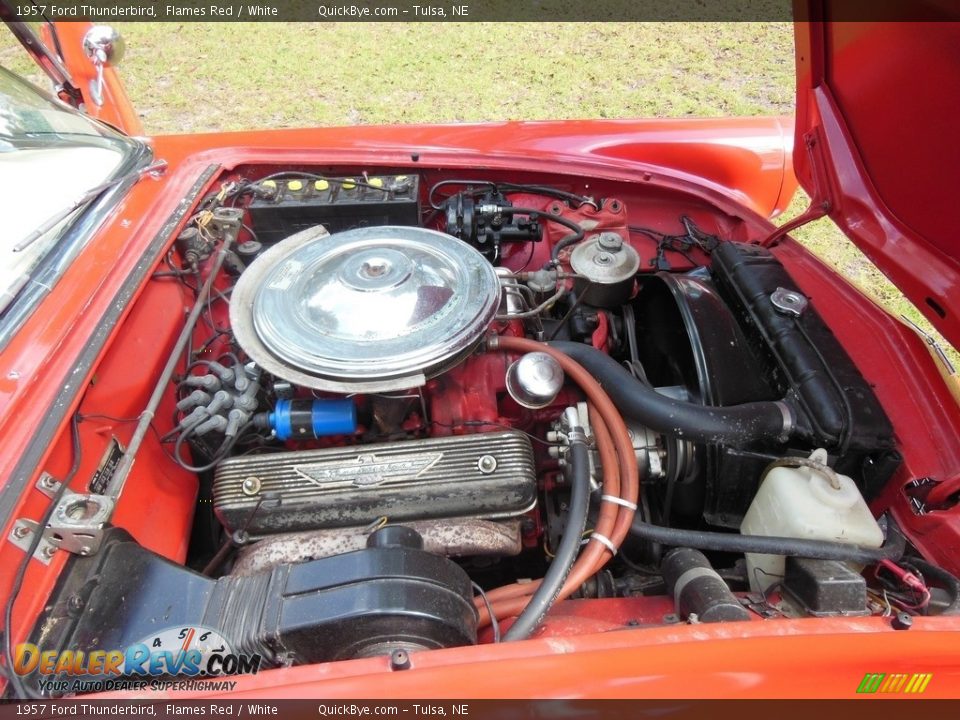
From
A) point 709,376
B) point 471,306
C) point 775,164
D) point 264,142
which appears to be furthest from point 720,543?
point 264,142

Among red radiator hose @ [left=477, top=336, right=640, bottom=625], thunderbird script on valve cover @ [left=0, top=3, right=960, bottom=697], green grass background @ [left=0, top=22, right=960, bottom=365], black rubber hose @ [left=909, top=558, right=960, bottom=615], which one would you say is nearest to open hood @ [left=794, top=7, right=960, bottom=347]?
thunderbird script on valve cover @ [left=0, top=3, right=960, bottom=697]

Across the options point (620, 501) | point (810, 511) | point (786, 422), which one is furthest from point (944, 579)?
point (620, 501)

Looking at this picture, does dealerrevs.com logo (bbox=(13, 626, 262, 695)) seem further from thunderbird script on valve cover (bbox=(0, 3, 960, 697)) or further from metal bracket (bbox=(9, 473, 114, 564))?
metal bracket (bbox=(9, 473, 114, 564))

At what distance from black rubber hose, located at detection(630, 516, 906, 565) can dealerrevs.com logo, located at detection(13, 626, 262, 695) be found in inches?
33.2

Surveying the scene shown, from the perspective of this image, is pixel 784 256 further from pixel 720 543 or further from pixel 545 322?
pixel 720 543

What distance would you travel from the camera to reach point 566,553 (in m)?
1.20

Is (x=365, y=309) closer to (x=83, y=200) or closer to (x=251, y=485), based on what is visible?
(x=251, y=485)

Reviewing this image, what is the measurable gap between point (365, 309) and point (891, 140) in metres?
1.34

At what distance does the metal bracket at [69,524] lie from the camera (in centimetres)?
105

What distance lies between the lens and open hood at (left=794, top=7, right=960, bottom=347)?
1.34 m

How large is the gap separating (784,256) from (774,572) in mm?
992

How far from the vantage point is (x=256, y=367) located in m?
1.48

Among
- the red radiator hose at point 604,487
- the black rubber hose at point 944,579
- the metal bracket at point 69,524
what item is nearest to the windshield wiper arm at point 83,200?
the metal bracket at point 69,524

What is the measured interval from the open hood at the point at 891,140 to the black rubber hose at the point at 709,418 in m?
0.45
